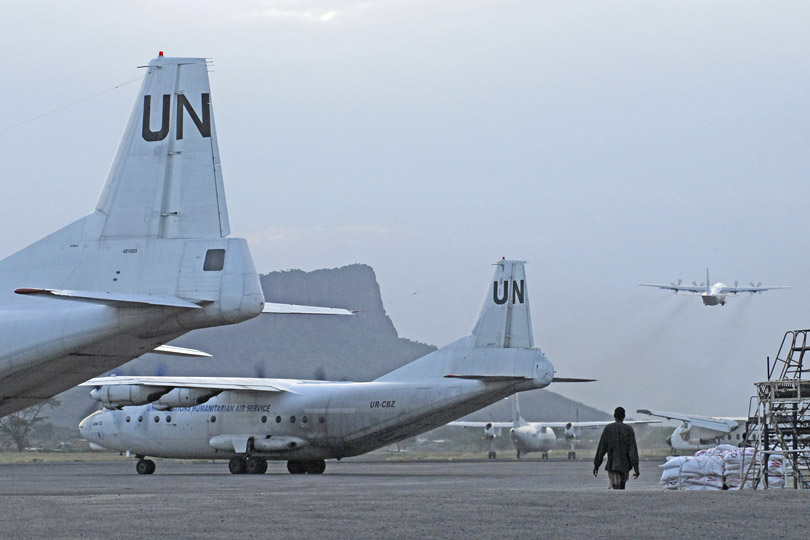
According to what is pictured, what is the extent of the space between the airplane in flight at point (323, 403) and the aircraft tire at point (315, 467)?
0.04 metres

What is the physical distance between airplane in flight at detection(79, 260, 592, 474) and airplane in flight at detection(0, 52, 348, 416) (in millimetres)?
16507

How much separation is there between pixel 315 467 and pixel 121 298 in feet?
82.2

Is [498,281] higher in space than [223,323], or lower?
higher

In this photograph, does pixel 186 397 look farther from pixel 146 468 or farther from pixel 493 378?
pixel 493 378

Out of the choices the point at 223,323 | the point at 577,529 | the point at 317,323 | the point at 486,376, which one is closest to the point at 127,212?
the point at 223,323

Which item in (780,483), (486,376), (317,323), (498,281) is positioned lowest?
(780,483)

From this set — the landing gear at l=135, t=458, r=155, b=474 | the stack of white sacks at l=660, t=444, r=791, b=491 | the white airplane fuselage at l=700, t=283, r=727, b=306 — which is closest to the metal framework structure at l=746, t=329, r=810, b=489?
the stack of white sacks at l=660, t=444, r=791, b=491

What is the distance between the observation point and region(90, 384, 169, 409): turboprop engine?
3397 cm

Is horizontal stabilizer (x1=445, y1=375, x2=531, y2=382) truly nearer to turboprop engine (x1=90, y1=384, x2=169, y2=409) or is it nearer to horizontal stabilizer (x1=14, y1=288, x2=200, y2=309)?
turboprop engine (x1=90, y1=384, x2=169, y2=409)

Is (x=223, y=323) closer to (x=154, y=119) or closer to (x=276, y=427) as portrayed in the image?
(x=154, y=119)

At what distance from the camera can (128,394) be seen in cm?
3400

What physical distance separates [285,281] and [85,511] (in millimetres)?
144818

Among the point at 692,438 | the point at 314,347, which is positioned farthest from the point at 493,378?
the point at 314,347

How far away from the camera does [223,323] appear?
16.6 meters
